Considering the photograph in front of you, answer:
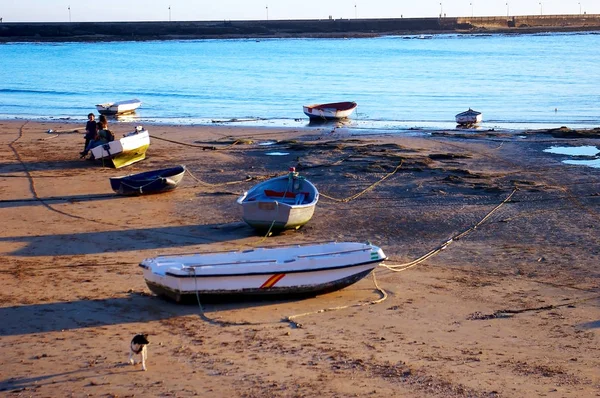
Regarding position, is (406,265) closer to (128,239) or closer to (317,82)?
(128,239)

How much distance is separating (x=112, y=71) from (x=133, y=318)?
6576cm

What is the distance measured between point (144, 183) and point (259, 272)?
7.42 m

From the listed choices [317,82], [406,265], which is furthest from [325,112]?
[317,82]

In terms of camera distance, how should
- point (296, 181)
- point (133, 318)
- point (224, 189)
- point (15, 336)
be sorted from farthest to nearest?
point (224, 189), point (296, 181), point (133, 318), point (15, 336)

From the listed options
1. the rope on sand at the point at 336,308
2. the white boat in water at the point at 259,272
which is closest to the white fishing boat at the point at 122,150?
the white boat in water at the point at 259,272

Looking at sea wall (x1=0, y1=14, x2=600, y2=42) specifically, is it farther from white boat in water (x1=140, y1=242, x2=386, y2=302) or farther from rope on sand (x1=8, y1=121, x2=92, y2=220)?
white boat in water (x1=140, y1=242, x2=386, y2=302)

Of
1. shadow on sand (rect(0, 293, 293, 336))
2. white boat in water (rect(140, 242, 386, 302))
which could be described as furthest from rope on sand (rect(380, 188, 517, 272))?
shadow on sand (rect(0, 293, 293, 336))

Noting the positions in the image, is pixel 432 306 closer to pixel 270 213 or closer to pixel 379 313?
pixel 379 313

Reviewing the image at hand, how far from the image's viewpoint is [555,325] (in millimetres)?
10352

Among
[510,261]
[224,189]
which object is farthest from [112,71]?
[510,261]

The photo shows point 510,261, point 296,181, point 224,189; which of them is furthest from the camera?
point 224,189

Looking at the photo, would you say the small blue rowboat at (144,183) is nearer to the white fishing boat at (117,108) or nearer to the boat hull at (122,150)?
the boat hull at (122,150)

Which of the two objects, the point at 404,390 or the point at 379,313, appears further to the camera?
the point at 379,313

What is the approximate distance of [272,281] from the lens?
429 inches
